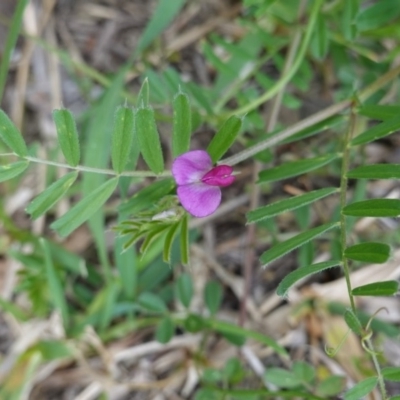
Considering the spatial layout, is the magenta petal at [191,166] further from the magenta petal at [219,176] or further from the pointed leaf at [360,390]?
the pointed leaf at [360,390]

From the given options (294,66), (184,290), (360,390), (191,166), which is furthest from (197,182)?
(184,290)

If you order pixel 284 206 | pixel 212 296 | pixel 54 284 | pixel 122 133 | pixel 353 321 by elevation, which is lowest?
pixel 212 296

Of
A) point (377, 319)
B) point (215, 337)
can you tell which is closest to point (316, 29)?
point (377, 319)

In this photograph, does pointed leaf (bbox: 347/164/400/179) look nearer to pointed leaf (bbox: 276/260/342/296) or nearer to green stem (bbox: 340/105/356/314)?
green stem (bbox: 340/105/356/314)

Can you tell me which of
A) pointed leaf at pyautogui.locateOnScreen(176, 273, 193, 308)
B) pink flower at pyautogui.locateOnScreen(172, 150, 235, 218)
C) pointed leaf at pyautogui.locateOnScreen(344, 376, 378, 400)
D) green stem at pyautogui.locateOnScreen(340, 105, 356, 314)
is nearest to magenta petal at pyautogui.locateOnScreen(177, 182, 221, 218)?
pink flower at pyautogui.locateOnScreen(172, 150, 235, 218)

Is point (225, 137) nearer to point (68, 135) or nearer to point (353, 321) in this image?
point (68, 135)

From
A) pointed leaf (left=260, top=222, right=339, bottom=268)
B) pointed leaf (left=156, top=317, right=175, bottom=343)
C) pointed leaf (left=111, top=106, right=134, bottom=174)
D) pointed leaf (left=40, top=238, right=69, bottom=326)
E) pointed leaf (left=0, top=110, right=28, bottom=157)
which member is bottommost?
pointed leaf (left=156, top=317, right=175, bottom=343)

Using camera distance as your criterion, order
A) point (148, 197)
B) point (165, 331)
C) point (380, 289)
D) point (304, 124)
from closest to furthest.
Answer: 1. point (380, 289)
2. point (148, 197)
3. point (304, 124)
4. point (165, 331)

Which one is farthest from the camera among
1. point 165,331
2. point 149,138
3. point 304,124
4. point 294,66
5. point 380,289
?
point 165,331
